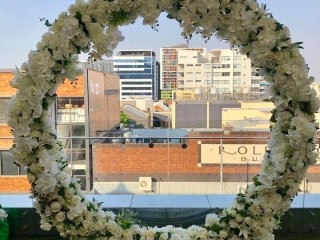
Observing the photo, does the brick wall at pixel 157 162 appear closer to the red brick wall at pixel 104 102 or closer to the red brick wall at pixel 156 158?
the red brick wall at pixel 156 158

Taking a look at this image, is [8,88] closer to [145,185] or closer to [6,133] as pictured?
[6,133]

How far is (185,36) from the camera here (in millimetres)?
2105

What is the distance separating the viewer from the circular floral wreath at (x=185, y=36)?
6.61ft

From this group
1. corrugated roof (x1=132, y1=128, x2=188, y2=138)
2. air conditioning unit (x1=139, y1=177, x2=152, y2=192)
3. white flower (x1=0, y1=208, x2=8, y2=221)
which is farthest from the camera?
corrugated roof (x1=132, y1=128, x2=188, y2=138)

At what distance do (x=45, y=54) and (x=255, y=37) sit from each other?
935mm

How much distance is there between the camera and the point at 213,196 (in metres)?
3.93

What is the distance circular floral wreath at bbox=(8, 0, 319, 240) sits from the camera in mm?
2016

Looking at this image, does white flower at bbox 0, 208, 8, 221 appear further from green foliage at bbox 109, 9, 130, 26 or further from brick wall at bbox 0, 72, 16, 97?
green foliage at bbox 109, 9, 130, 26

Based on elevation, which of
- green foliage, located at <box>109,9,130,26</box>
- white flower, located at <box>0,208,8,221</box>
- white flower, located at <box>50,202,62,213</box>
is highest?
green foliage, located at <box>109,9,130,26</box>

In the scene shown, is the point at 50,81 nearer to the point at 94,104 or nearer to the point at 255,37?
the point at 255,37

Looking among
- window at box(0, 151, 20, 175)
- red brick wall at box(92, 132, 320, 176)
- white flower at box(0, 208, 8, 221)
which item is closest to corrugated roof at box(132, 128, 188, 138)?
red brick wall at box(92, 132, 320, 176)

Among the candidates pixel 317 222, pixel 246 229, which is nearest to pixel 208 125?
pixel 317 222

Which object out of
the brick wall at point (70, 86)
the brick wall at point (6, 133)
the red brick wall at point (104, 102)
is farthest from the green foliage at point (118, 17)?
the red brick wall at point (104, 102)

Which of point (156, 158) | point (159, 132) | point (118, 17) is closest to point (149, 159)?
point (156, 158)
